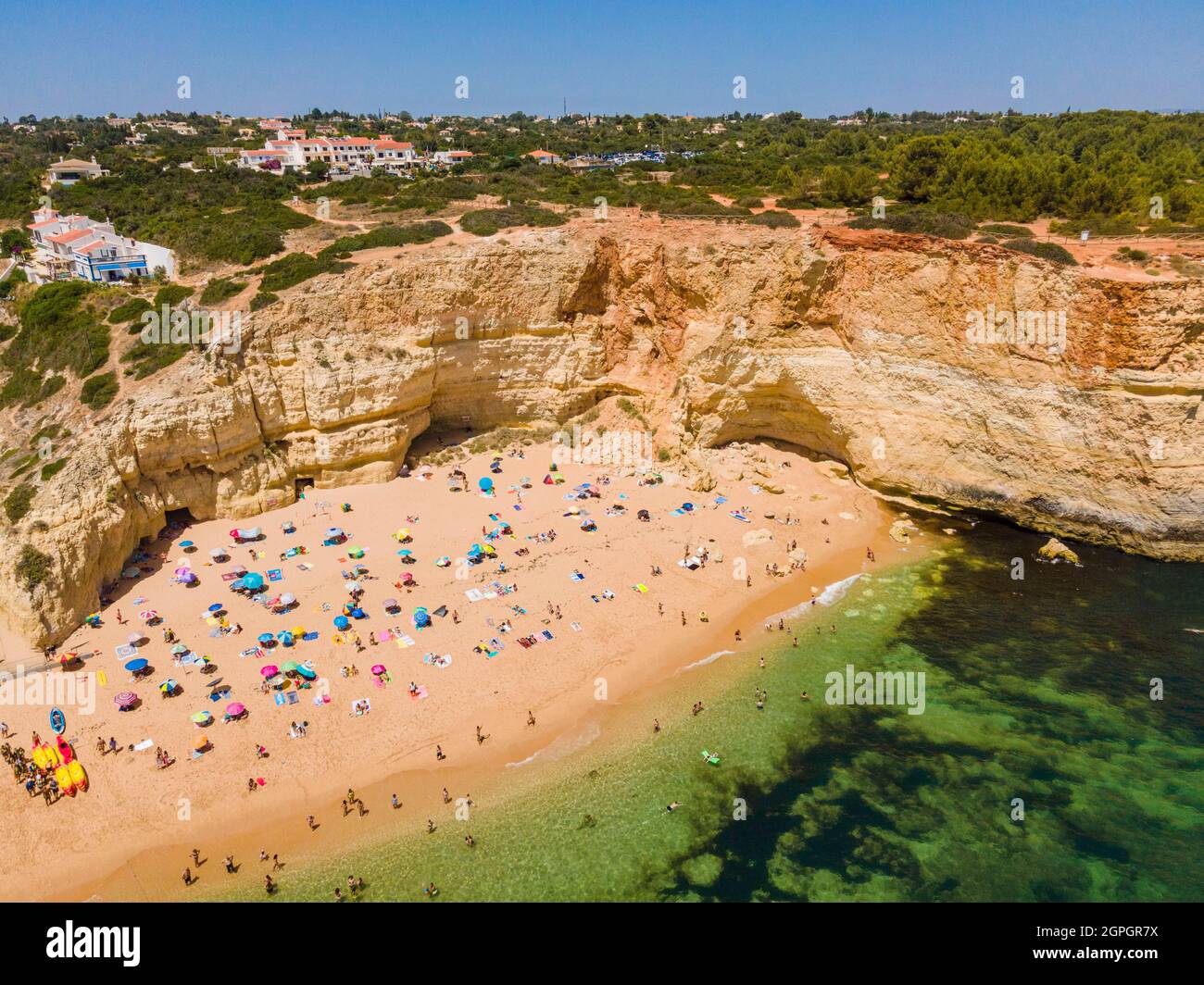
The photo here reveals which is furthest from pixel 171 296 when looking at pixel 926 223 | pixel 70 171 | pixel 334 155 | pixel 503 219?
pixel 334 155

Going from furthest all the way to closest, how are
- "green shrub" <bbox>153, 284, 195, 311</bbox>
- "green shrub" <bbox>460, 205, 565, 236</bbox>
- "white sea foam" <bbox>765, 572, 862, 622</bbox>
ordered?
"green shrub" <bbox>460, 205, 565, 236</bbox> < "green shrub" <bbox>153, 284, 195, 311</bbox> < "white sea foam" <bbox>765, 572, 862, 622</bbox>

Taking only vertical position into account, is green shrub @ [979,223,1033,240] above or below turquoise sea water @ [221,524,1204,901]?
above

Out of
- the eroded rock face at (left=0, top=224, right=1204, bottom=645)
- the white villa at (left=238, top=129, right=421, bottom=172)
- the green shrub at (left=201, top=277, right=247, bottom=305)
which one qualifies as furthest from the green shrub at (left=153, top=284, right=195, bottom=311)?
the white villa at (left=238, top=129, right=421, bottom=172)

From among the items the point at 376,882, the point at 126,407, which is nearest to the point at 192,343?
the point at 126,407

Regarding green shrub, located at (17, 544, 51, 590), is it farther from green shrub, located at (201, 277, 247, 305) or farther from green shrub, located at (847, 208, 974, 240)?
green shrub, located at (847, 208, 974, 240)

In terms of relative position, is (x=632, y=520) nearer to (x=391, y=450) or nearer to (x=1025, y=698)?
(x=391, y=450)

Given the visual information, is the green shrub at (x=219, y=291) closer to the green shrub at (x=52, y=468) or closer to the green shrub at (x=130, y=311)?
the green shrub at (x=130, y=311)
